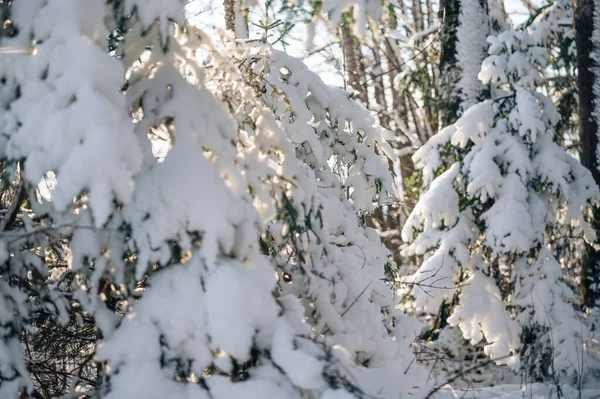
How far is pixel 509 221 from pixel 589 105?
257cm

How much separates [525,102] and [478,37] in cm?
129

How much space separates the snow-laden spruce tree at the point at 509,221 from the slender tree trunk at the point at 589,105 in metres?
0.91

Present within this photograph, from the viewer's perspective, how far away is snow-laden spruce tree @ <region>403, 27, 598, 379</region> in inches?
239

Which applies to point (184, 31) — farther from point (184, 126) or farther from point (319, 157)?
point (319, 157)

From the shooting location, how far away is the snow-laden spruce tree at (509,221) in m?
6.06

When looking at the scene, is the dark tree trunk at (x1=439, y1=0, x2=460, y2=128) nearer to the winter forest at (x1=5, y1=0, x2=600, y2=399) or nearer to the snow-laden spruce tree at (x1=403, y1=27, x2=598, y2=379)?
the snow-laden spruce tree at (x1=403, y1=27, x2=598, y2=379)

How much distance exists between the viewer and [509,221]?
5902 millimetres

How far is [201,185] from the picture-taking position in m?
1.77

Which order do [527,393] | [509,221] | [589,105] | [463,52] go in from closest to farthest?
[527,393]
[509,221]
[463,52]
[589,105]

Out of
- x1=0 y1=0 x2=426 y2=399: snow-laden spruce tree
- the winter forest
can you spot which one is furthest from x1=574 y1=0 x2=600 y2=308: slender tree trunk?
x1=0 y1=0 x2=426 y2=399: snow-laden spruce tree

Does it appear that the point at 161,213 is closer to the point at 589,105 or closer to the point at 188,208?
the point at 188,208

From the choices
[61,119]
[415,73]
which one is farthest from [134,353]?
[415,73]

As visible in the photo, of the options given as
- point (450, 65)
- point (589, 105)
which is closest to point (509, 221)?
point (450, 65)

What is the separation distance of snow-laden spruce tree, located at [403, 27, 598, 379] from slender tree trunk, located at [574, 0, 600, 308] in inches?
35.8
